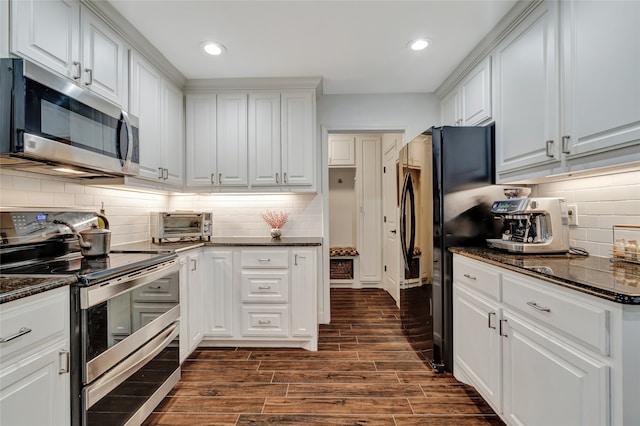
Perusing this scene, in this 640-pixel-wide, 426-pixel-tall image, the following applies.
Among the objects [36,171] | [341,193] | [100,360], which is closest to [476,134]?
[100,360]

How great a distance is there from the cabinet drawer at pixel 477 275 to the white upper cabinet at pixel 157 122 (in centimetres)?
232

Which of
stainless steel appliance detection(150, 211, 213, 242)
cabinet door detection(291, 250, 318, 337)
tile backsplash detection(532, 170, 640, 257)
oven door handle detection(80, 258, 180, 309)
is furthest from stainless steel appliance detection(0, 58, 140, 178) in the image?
tile backsplash detection(532, 170, 640, 257)

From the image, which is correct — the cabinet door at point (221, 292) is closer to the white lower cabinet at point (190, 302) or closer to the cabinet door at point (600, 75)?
the white lower cabinet at point (190, 302)

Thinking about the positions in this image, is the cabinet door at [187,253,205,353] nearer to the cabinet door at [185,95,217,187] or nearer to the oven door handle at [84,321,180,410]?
the oven door handle at [84,321,180,410]

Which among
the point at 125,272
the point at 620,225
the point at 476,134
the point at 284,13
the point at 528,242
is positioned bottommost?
the point at 125,272

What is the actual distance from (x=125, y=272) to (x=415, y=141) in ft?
7.11

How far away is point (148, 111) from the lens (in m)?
2.29

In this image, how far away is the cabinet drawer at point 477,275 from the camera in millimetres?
1590

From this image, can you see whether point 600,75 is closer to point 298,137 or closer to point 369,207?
point 298,137

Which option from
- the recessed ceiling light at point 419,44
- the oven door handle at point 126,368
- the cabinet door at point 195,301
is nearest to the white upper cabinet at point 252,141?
the cabinet door at point 195,301

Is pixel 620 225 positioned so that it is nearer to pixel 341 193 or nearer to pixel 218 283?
pixel 218 283

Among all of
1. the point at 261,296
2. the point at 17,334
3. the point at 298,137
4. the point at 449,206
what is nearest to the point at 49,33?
the point at 17,334

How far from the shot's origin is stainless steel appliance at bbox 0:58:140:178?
1211mm

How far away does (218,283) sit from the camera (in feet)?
8.40
